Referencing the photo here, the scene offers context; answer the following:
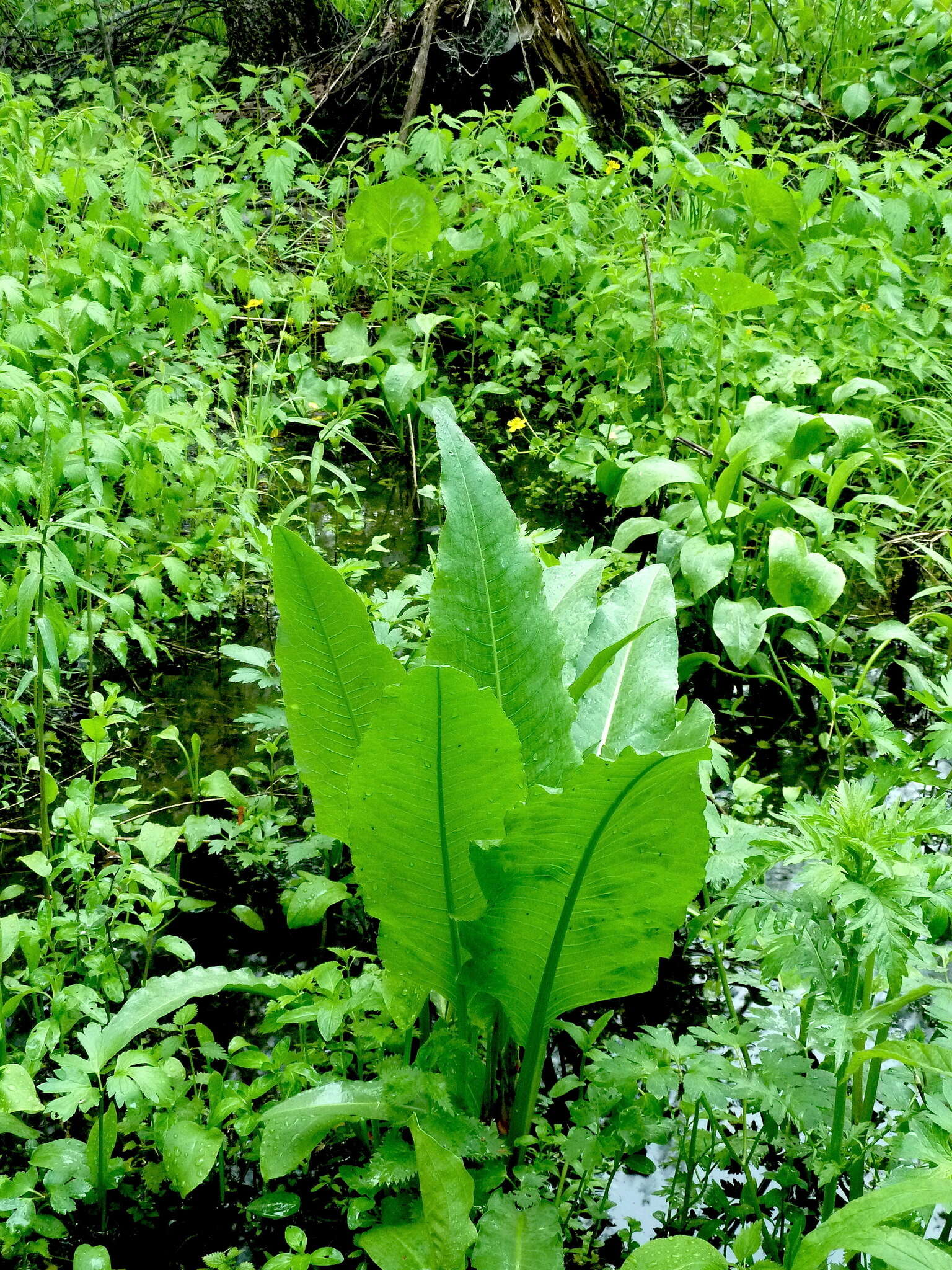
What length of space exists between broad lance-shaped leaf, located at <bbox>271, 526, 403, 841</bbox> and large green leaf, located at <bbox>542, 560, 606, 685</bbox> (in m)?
0.37

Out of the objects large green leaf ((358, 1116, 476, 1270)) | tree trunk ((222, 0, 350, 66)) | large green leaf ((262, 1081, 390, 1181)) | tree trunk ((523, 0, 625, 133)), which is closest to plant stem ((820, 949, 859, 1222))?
large green leaf ((358, 1116, 476, 1270))

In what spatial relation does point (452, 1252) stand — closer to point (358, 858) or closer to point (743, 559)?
point (358, 858)

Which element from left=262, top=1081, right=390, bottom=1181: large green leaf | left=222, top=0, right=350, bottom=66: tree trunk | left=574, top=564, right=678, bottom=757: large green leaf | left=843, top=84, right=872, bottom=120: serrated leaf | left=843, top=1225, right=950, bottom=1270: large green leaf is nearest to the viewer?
left=843, top=1225, right=950, bottom=1270: large green leaf

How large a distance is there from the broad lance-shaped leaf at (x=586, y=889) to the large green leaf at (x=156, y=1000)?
1.07 feet

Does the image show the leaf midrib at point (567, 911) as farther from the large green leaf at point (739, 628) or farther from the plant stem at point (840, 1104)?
the large green leaf at point (739, 628)

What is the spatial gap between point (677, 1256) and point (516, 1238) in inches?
7.5

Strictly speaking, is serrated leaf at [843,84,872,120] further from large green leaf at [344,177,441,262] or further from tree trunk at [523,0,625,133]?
large green leaf at [344,177,441,262]

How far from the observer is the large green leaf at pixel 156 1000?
4.34 feet

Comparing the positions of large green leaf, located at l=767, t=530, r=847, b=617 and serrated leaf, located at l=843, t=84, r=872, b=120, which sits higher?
serrated leaf, located at l=843, t=84, r=872, b=120

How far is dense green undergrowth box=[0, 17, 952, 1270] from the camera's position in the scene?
1255 millimetres

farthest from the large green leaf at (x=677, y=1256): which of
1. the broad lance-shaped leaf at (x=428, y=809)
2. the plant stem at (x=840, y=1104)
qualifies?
the broad lance-shaped leaf at (x=428, y=809)

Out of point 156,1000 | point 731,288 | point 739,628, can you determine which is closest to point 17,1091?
point 156,1000

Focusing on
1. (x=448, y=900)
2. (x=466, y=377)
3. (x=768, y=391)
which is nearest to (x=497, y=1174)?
(x=448, y=900)

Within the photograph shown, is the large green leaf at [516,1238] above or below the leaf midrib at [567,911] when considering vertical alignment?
below
